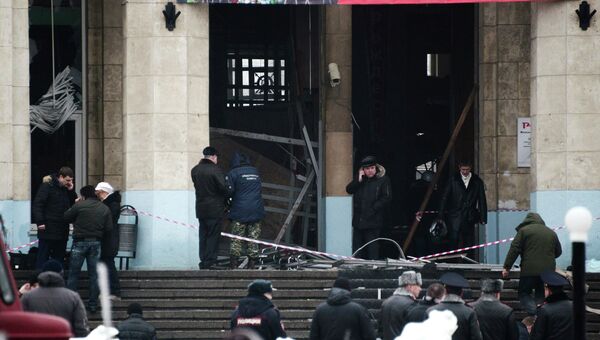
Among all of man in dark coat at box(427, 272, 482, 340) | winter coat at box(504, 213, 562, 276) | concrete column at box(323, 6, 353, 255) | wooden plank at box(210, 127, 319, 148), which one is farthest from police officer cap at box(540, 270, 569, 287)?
wooden plank at box(210, 127, 319, 148)

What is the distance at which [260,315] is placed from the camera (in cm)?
1748

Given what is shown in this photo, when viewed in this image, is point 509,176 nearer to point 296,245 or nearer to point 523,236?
point 296,245

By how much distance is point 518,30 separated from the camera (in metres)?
29.0

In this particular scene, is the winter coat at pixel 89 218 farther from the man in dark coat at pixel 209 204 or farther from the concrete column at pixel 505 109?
the concrete column at pixel 505 109

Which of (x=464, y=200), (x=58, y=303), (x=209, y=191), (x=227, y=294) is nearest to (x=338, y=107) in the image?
(x=464, y=200)

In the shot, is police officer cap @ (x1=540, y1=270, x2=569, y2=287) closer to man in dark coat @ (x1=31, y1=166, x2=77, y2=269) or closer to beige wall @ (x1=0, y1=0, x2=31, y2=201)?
man in dark coat @ (x1=31, y1=166, x2=77, y2=269)

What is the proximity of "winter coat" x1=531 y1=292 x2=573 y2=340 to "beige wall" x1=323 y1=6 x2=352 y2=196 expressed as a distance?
1122cm

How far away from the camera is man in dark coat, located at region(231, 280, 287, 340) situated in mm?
17422

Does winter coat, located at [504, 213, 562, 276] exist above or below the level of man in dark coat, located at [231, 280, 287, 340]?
above

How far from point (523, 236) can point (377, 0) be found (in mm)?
4536

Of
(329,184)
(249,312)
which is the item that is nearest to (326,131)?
(329,184)

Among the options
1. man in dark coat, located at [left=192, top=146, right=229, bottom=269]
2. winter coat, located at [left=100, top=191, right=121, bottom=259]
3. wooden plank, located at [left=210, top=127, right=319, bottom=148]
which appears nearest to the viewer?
winter coat, located at [left=100, top=191, right=121, bottom=259]

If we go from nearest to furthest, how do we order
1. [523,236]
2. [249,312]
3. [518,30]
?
[249,312] → [523,236] → [518,30]

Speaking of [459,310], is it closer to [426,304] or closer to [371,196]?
[426,304]
